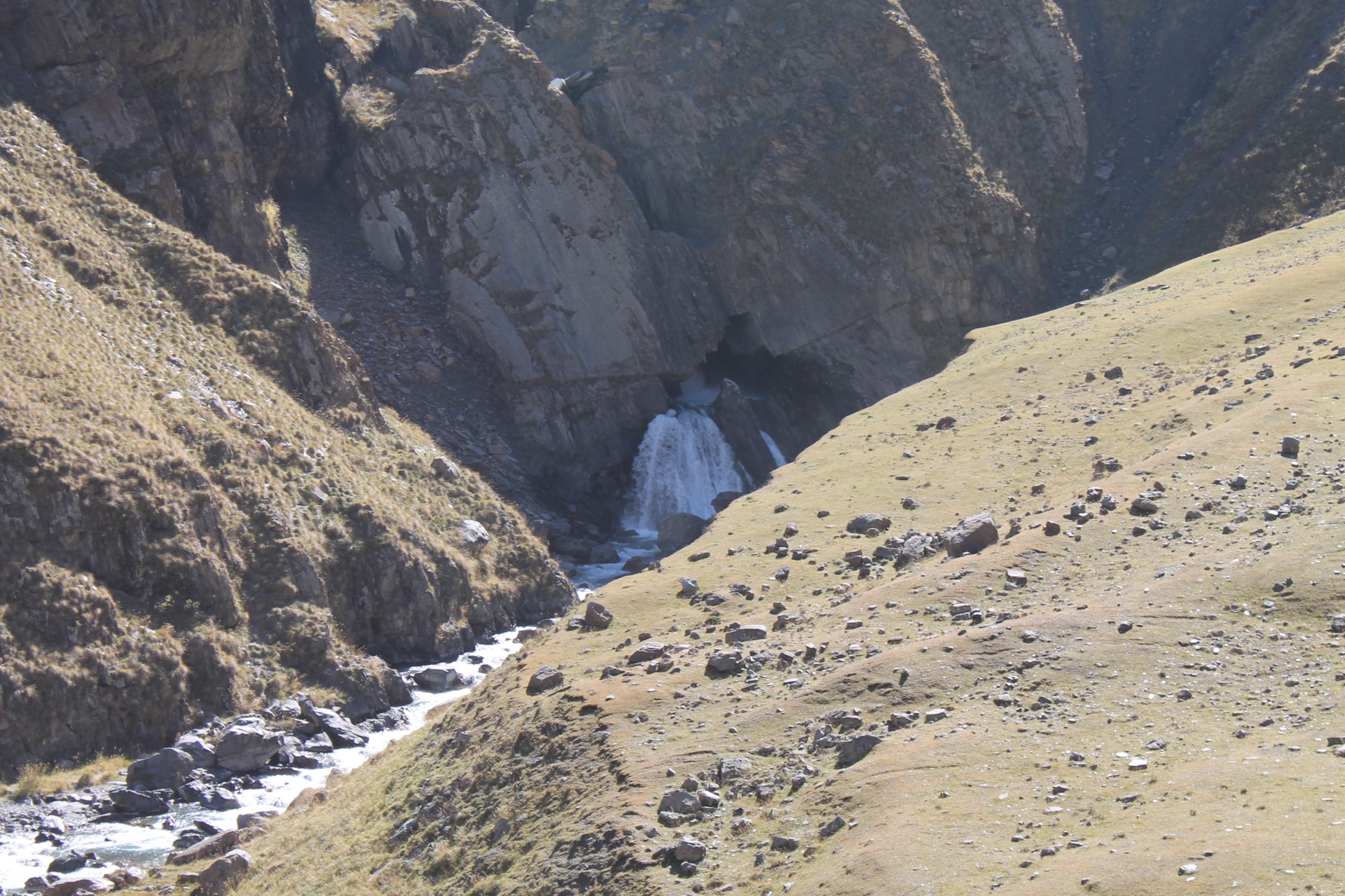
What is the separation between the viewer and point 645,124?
212ft

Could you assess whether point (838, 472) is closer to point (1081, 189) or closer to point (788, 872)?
point (788, 872)

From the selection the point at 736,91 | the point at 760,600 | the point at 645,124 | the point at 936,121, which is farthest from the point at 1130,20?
the point at 760,600

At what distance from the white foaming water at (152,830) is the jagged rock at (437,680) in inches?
119

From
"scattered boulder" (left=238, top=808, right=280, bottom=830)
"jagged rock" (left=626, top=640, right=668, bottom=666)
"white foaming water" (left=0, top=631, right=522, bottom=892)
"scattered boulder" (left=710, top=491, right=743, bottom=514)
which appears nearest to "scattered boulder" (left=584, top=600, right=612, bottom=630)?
"jagged rock" (left=626, top=640, right=668, bottom=666)

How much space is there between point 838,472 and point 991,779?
20.7 meters

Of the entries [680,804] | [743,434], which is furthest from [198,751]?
[743,434]

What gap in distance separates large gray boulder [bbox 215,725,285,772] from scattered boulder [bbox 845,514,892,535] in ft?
51.0

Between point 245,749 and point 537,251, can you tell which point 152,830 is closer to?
point 245,749

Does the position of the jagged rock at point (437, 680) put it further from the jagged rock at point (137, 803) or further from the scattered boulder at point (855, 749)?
the scattered boulder at point (855, 749)

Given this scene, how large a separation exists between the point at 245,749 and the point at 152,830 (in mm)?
3790

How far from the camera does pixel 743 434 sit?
Result: 188ft

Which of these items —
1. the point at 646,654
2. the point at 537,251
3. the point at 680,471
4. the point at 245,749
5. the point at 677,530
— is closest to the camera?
the point at 646,654

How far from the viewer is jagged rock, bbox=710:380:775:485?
187 ft

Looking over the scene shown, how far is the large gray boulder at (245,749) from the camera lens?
97.6 feet
